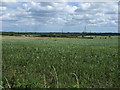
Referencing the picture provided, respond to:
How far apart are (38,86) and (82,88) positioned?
1421 mm

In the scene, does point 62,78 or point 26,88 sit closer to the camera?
point 26,88

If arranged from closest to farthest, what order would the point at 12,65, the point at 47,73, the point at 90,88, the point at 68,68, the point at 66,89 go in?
the point at 66,89
the point at 90,88
the point at 47,73
the point at 68,68
the point at 12,65

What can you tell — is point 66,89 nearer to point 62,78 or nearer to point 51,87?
point 51,87

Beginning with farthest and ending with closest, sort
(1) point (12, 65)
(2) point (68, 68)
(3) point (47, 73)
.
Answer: (1) point (12, 65) < (2) point (68, 68) < (3) point (47, 73)

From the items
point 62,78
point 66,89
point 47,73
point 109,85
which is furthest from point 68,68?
point 66,89

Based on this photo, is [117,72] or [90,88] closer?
[90,88]

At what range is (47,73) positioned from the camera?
9.24 meters

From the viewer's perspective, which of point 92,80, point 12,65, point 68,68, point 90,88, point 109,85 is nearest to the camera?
point 90,88

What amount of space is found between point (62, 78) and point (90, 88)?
1408 millimetres

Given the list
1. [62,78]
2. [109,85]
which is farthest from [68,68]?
[109,85]

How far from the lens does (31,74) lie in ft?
30.6

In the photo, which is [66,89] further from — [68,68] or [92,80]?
[68,68]

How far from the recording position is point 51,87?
7.07 metres

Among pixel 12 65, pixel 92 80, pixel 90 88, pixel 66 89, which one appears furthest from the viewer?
pixel 12 65
